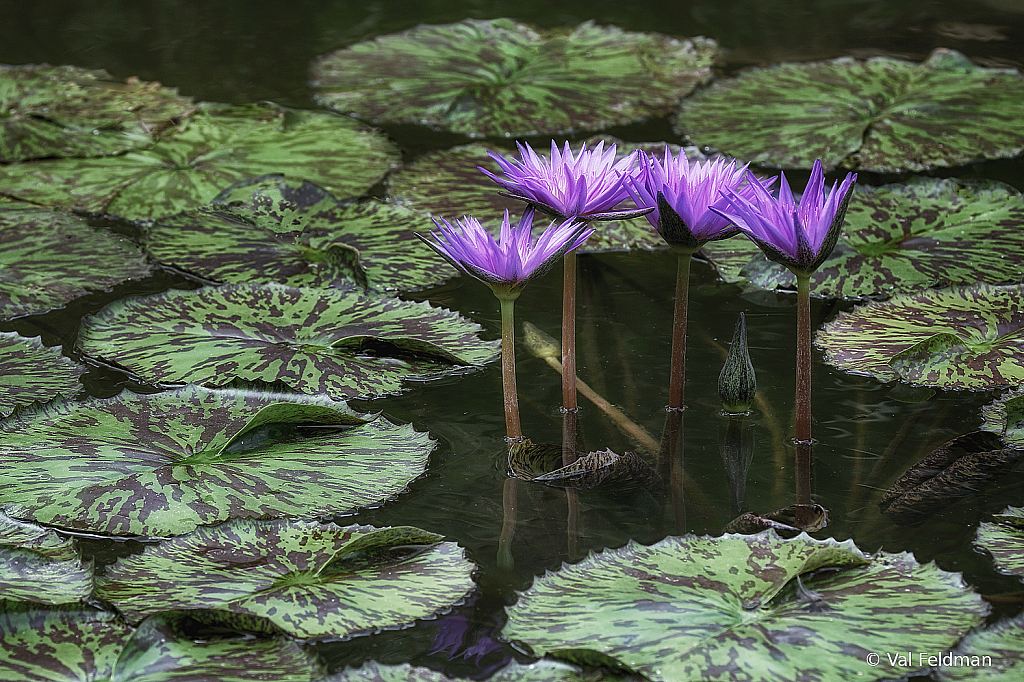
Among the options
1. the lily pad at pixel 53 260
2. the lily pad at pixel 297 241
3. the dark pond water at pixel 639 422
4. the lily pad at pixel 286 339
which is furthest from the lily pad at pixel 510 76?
the lily pad at pixel 286 339

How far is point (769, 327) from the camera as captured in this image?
90.8 inches

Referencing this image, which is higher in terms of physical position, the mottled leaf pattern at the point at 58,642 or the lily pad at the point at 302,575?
the lily pad at the point at 302,575

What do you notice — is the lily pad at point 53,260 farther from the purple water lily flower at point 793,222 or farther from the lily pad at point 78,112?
the purple water lily flower at point 793,222

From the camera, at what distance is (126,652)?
1.29 metres

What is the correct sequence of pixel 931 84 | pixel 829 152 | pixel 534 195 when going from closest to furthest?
1. pixel 534 195
2. pixel 829 152
3. pixel 931 84

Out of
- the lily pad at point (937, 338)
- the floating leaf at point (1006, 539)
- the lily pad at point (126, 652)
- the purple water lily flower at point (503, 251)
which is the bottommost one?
the lily pad at point (126, 652)

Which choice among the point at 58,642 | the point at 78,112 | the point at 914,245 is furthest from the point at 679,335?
the point at 78,112

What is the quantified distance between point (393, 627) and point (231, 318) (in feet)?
3.47

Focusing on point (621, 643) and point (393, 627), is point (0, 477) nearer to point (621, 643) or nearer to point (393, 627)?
point (393, 627)

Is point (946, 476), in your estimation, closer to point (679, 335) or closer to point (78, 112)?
point (679, 335)

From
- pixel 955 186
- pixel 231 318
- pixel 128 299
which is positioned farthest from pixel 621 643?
pixel 955 186

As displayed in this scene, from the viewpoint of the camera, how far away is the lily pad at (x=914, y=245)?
7.90 feet

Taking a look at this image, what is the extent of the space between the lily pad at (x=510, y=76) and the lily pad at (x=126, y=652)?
230 cm

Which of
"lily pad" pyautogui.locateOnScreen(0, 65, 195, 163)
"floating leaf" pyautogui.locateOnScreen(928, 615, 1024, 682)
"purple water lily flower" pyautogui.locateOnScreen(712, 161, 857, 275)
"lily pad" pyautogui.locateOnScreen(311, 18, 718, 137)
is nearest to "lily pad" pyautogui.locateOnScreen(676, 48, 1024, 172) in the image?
"lily pad" pyautogui.locateOnScreen(311, 18, 718, 137)
